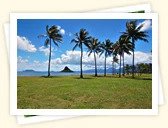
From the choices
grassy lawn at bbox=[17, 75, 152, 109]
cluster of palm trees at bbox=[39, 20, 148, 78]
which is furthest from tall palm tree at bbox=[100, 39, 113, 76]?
grassy lawn at bbox=[17, 75, 152, 109]

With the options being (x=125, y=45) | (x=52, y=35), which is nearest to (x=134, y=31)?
(x=125, y=45)

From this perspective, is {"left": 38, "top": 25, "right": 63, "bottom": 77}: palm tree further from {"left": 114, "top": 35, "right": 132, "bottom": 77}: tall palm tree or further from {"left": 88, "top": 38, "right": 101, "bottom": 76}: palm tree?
{"left": 114, "top": 35, "right": 132, "bottom": 77}: tall palm tree

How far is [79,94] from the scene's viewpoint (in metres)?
4.94

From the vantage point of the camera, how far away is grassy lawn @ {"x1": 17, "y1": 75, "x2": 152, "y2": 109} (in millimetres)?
4930

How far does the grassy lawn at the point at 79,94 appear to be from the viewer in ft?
16.2
